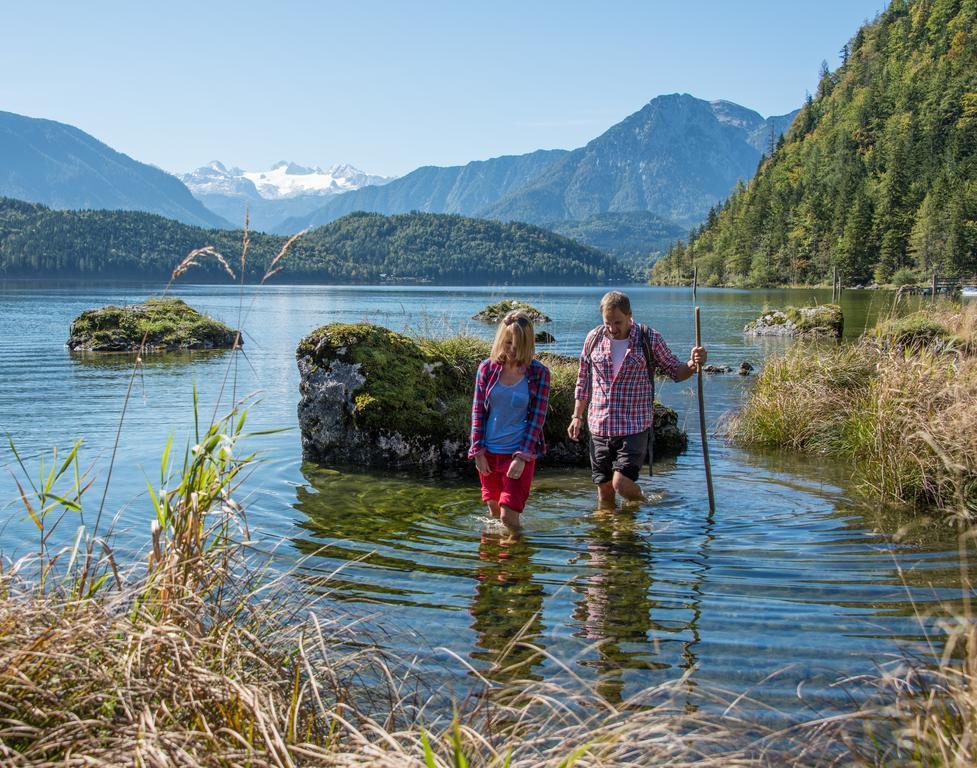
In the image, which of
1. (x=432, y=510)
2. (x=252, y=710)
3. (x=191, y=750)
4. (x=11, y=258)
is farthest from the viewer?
(x=11, y=258)

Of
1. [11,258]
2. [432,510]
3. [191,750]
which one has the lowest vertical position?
[432,510]

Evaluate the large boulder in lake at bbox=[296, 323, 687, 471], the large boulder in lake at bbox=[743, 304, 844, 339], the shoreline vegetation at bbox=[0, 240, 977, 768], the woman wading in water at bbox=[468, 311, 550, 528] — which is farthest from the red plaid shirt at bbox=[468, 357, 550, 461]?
the large boulder in lake at bbox=[743, 304, 844, 339]

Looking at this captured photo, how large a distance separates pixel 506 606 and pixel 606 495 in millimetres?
2954

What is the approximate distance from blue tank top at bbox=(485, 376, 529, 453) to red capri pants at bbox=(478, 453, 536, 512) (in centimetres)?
14

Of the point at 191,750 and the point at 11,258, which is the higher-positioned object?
the point at 11,258

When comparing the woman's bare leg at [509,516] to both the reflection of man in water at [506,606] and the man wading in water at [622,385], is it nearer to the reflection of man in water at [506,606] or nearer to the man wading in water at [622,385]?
the reflection of man in water at [506,606]

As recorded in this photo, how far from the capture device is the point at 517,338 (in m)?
7.08

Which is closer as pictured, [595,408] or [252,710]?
[252,710]

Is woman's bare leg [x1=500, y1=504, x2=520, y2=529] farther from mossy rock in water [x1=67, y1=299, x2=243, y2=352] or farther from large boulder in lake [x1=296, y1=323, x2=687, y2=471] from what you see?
mossy rock in water [x1=67, y1=299, x2=243, y2=352]

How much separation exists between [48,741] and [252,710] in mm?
708

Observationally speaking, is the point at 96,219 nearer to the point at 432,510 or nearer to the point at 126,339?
the point at 126,339

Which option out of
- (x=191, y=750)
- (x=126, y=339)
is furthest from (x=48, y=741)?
(x=126, y=339)

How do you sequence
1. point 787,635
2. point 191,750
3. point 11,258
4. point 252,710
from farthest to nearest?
point 11,258 < point 787,635 < point 252,710 < point 191,750

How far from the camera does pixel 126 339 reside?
106 ft
